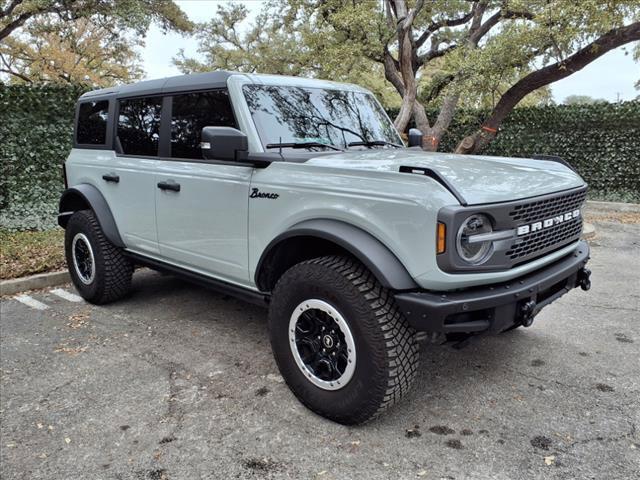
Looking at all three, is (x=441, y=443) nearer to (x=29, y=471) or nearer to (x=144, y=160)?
(x=29, y=471)

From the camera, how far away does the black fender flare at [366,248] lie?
93.7 inches

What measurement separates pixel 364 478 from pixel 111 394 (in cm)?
171

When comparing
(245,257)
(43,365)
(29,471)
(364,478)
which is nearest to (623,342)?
(364,478)

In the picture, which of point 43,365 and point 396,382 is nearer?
point 396,382

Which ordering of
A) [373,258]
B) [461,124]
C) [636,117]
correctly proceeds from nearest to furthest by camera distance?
[373,258] → [636,117] → [461,124]

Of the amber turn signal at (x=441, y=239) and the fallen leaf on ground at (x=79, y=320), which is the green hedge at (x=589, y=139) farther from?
the amber turn signal at (x=441, y=239)

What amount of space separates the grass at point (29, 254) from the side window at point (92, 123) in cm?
166

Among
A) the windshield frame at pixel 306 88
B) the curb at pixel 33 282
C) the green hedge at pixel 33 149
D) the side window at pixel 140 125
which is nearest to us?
the windshield frame at pixel 306 88

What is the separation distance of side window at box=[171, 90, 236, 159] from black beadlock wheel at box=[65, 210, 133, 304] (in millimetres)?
1322

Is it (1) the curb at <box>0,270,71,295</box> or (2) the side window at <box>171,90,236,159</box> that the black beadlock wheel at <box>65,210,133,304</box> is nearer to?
(1) the curb at <box>0,270,71,295</box>

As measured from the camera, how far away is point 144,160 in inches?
160

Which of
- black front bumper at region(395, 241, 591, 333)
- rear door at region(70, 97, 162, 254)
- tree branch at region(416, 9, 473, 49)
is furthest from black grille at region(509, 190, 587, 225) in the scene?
tree branch at region(416, 9, 473, 49)

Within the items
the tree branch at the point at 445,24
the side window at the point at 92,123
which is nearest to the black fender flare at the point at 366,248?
the side window at the point at 92,123

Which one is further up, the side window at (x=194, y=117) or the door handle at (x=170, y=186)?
the side window at (x=194, y=117)
